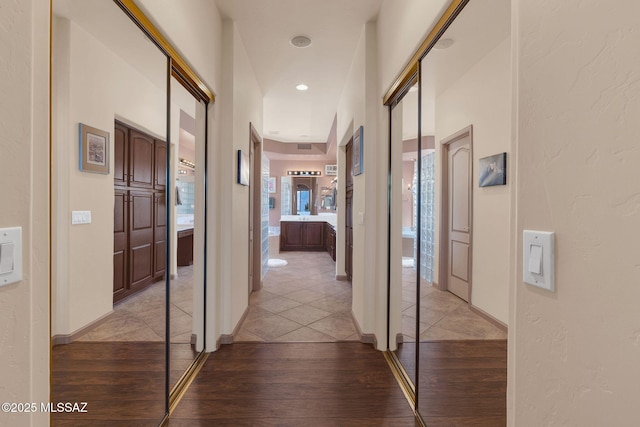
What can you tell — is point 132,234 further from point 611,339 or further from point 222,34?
point 222,34

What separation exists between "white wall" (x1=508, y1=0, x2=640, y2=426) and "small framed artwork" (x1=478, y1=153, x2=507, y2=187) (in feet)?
2.68

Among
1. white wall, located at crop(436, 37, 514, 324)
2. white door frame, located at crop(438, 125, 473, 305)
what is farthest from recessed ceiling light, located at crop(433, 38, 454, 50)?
white door frame, located at crop(438, 125, 473, 305)

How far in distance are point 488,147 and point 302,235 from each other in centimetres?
676

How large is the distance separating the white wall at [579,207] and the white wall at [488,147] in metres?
0.58

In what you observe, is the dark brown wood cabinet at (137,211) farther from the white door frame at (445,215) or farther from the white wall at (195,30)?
the white door frame at (445,215)

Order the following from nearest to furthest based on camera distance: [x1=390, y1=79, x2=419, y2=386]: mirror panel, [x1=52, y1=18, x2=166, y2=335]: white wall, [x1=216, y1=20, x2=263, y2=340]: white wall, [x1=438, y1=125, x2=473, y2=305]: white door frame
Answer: [x1=52, y1=18, x2=166, y2=335]: white wall
[x1=438, y1=125, x2=473, y2=305]: white door frame
[x1=390, y1=79, x2=419, y2=386]: mirror panel
[x1=216, y1=20, x2=263, y2=340]: white wall

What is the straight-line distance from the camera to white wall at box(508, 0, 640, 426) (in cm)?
Result: 50

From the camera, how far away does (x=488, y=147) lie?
1.55m

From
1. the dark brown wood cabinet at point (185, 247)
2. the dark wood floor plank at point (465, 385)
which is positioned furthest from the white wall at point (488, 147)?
the dark brown wood cabinet at point (185, 247)
